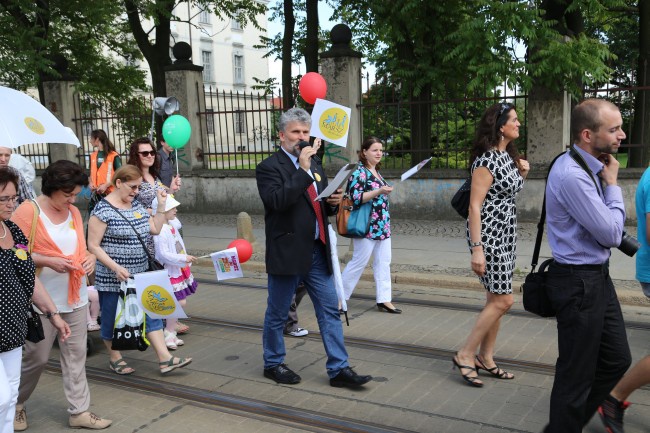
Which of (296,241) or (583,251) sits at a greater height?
(583,251)

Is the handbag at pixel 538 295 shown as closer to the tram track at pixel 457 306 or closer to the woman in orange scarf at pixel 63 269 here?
the woman in orange scarf at pixel 63 269

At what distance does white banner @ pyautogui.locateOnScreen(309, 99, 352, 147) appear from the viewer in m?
5.21

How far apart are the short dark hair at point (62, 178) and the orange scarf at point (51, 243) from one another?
173mm

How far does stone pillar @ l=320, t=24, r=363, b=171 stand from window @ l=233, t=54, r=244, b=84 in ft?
143

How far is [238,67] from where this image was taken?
5603cm

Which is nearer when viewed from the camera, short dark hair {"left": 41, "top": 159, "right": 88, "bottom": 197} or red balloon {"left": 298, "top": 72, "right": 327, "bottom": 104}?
short dark hair {"left": 41, "top": 159, "right": 88, "bottom": 197}

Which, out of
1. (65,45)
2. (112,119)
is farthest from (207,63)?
(112,119)

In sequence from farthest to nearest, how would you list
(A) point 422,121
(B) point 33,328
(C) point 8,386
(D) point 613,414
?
(A) point 422,121 → (D) point 613,414 → (B) point 33,328 → (C) point 8,386

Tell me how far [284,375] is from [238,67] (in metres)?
53.4

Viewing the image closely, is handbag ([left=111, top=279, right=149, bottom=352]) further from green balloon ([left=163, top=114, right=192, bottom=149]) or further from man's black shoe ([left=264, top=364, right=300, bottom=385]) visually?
green balloon ([left=163, top=114, right=192, bottom=149])

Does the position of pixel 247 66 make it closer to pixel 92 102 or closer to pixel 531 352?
pixel 92 102

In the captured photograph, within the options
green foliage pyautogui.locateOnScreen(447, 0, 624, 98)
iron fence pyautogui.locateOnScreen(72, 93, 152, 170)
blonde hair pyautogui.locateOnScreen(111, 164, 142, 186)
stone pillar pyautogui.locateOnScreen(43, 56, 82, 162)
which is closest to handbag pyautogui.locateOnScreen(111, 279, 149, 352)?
blonde hair pyautogui.locateOnScreen(111, 164, 142, 186)

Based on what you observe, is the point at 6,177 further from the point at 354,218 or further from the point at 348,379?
the point at 354,218

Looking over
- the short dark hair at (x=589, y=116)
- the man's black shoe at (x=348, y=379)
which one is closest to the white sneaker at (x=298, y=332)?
the man's black shoe at (x=348, y=379)
